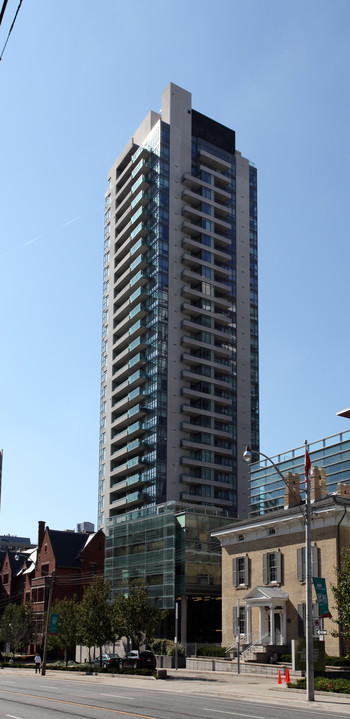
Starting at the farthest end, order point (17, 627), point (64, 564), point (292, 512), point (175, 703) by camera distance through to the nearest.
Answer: point (64, 564)
point (17, 627)
point (292, 512)
point (175, 703)

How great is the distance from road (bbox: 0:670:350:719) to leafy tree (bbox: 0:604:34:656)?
149 ft

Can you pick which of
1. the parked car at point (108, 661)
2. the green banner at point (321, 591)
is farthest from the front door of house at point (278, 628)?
the green banner at point (321, 591)

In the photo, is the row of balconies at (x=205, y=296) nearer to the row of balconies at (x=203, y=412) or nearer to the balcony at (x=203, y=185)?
the balcony at (x=203, y=185)

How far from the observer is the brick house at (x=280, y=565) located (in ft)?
146

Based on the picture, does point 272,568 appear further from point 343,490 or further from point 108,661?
point 108,661

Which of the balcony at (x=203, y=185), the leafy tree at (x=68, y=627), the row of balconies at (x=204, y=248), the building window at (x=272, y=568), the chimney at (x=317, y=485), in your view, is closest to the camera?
the building window at (x=272, y=568)

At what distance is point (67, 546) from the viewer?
9075cm

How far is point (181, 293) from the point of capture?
11081 centimetres

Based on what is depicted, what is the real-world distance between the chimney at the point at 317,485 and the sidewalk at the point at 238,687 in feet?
43.5

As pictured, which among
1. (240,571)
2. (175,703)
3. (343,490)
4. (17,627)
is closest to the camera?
(175,703)

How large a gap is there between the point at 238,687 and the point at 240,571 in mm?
18428

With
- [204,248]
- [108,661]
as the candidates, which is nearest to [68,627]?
[108,661]

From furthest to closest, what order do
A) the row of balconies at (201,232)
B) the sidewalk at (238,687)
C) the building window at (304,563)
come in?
the row of balconies at (201,232), the building window at (304,563), the sidewalk at (238,687)

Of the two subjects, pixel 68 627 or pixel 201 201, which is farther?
pixel 201 201
